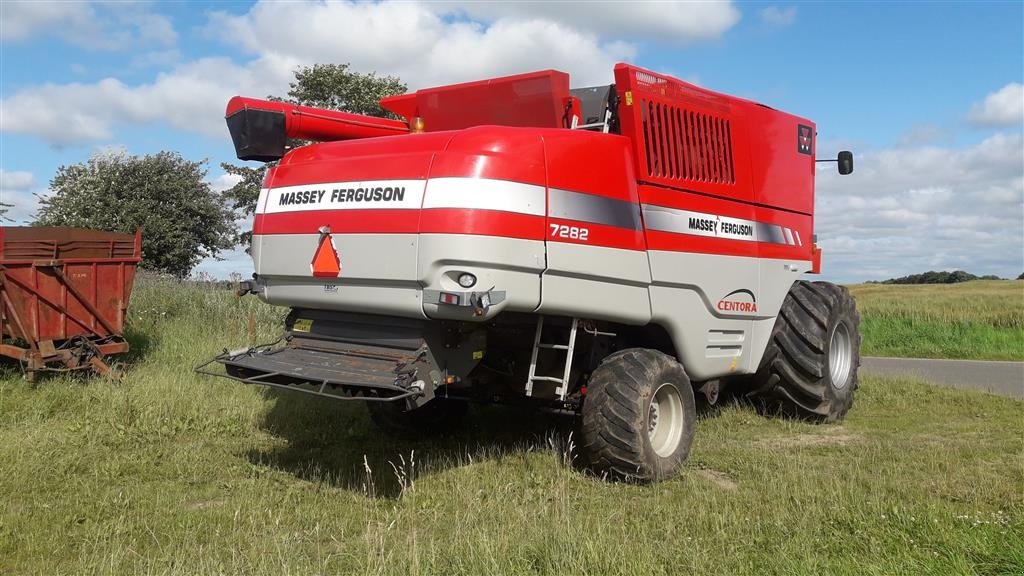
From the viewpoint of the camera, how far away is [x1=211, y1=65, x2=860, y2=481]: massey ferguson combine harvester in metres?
4.83

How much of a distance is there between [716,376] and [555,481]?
1785mm

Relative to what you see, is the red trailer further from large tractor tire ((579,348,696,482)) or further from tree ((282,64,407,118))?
tree ((282,64,407,118))

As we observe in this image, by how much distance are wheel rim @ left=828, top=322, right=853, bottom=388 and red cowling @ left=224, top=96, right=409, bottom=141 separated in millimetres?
4520

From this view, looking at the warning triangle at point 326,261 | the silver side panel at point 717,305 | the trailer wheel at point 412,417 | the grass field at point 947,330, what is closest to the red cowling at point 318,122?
the warning triangle at point 326,261

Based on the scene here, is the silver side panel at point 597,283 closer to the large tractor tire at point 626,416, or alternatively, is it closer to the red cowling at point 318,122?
the large tractor tire at point 626,416

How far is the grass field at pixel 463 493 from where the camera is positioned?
391 centimetres

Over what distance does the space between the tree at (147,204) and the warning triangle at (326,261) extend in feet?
62.3

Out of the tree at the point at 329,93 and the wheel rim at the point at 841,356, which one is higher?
the tree at the point at 329,93

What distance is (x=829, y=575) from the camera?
11.7ft

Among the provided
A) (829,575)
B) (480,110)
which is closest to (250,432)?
(480,110)

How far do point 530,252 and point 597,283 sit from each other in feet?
1.89

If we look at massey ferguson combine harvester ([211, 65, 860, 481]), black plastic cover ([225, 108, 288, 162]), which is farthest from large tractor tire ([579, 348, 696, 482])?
black plastic cover ([225, 108, 288, 162])

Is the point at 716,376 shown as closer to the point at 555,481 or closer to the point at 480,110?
the point at 555,481

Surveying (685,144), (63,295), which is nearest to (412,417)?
(685,144)
